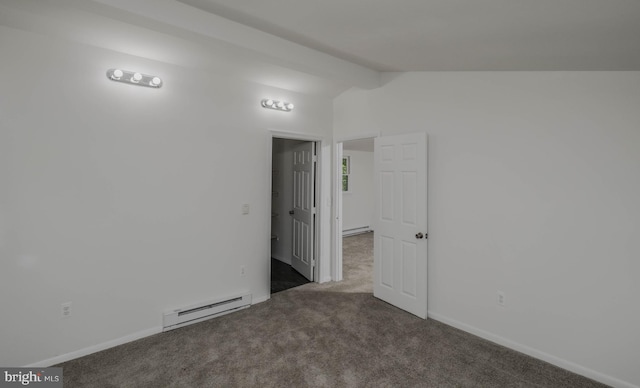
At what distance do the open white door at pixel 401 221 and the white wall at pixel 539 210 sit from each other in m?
0.14

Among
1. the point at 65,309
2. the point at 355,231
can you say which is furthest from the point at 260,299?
the point at 355,231

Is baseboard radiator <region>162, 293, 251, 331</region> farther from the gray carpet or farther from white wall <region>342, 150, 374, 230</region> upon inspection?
white wall <region>342, 150, 374, 230</region>

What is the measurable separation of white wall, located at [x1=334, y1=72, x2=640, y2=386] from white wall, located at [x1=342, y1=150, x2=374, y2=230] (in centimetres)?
431

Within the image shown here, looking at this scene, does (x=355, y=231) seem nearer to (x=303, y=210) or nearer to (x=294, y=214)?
(x=294, y=214)

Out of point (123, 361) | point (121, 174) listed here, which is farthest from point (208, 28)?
point (123, 361)

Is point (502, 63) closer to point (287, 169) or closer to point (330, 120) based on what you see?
point (330, 120)

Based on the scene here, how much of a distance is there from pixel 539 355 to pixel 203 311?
3150mm

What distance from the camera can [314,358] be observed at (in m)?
2.33

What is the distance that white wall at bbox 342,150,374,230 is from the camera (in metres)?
7.44

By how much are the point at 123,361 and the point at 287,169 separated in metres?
3.28

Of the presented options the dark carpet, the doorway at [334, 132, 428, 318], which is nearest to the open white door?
the doorway at [334, 132, 428, 318]

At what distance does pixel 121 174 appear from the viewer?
2553mm

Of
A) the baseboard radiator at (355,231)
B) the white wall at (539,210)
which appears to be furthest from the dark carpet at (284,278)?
the baseboard radiator at (355,231)

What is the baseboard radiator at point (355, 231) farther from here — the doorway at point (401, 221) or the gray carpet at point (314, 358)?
the gray carpet at point (314, 358)
